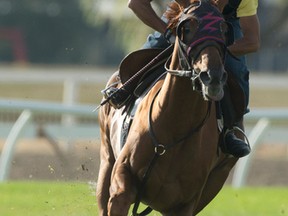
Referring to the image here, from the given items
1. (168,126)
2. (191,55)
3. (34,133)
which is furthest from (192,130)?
(34,133)

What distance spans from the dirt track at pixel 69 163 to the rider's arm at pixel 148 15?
6143mm

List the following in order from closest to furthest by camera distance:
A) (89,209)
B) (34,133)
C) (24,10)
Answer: (89,209), (34,133), (24,10)

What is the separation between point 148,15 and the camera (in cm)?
604


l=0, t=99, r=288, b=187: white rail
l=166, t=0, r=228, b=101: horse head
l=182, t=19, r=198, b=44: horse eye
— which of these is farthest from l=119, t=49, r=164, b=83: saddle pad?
l=0, t=99, r=288, b=187: white rail

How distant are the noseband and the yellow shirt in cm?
113

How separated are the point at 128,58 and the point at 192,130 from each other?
0.85 m

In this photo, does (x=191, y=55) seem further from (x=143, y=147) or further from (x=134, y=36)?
(x=134, y=36)

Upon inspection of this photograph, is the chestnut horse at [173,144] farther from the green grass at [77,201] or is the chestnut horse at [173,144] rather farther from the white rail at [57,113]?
the white rail at [57,113]

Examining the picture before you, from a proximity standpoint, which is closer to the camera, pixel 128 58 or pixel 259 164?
pixel 128 58

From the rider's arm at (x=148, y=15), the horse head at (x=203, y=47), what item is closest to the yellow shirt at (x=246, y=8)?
the rider's arm at (x=148, y=15)

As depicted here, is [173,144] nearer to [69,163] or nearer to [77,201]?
[77,201]

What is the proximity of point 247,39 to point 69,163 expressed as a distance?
7682 millimetres

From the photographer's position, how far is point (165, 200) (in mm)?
5836

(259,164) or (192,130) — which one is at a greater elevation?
(192,130)
